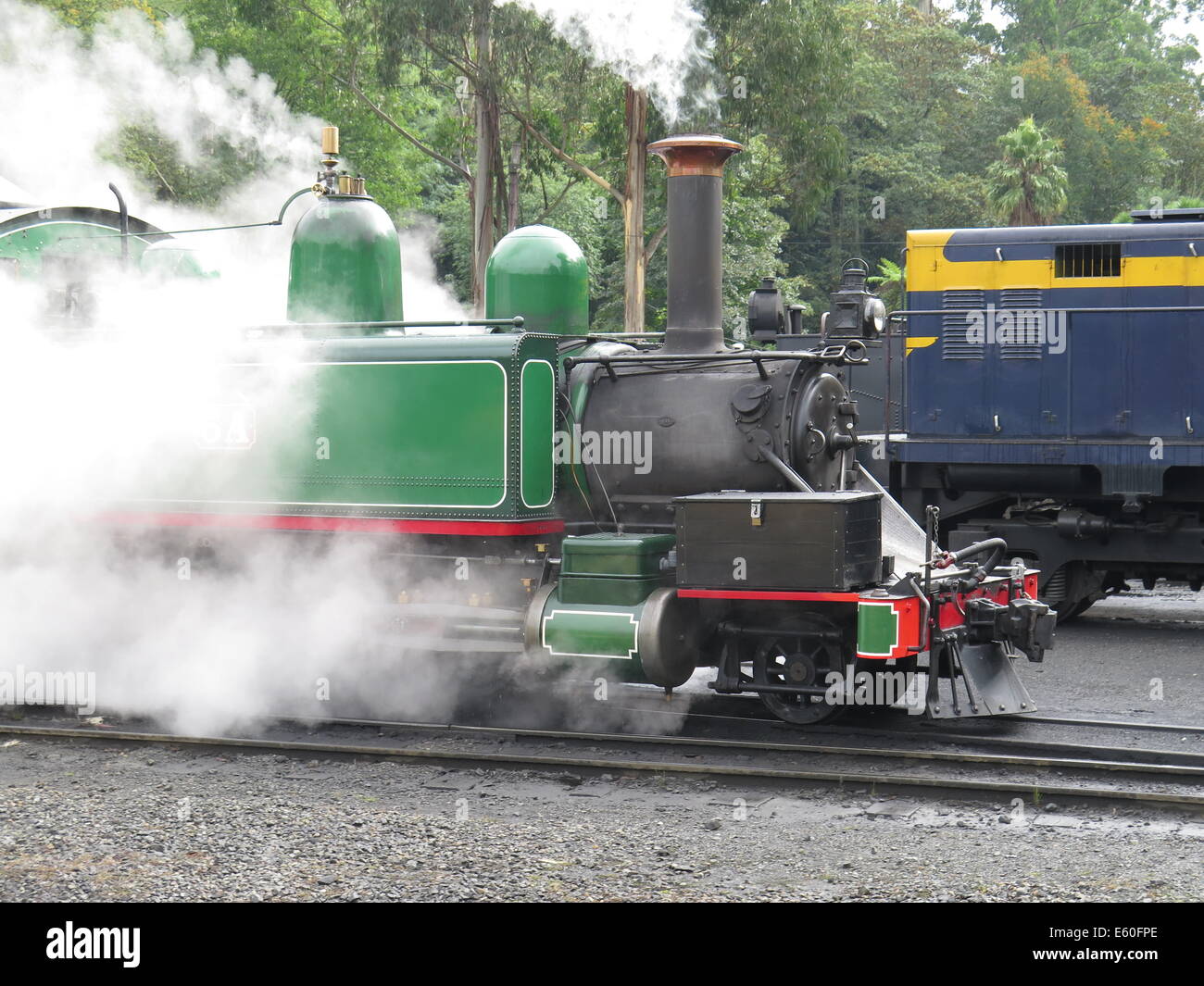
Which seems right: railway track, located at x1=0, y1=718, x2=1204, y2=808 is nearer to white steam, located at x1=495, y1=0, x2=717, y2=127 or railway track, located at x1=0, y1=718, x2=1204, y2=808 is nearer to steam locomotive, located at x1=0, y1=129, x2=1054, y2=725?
steam locomotive, located at x1=0, y1=129, x2=1054, y2=725

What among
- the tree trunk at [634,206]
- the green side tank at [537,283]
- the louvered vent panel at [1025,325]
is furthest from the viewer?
the tree trunk at [634,206]

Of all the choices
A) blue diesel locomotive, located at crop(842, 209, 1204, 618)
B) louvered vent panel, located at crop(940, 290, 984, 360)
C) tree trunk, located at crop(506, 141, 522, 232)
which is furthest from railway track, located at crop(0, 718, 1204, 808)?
tree trunk, located at crop(506, 141, 522, 232)

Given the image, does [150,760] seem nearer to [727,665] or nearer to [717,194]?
[727,665]

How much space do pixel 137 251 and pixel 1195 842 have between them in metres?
8.81

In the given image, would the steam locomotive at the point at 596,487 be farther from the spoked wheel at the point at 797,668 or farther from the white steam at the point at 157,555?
the white steam at the point at 157,555

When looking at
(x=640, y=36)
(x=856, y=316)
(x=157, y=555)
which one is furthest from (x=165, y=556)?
(x=640, y=36)

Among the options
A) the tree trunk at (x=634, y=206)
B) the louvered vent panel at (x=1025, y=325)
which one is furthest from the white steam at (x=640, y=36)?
the tree trunk at (x=634, y=206)

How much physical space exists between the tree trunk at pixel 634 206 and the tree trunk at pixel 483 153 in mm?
2665

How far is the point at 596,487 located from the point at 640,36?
5625 millimetres

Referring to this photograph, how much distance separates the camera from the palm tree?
33031 mm

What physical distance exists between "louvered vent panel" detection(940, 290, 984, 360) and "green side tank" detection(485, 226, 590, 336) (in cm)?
531

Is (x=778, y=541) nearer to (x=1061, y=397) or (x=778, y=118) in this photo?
(x=1061, y=397)

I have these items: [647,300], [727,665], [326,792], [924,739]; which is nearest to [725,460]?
[727,665]

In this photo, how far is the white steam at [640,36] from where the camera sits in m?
11.7
